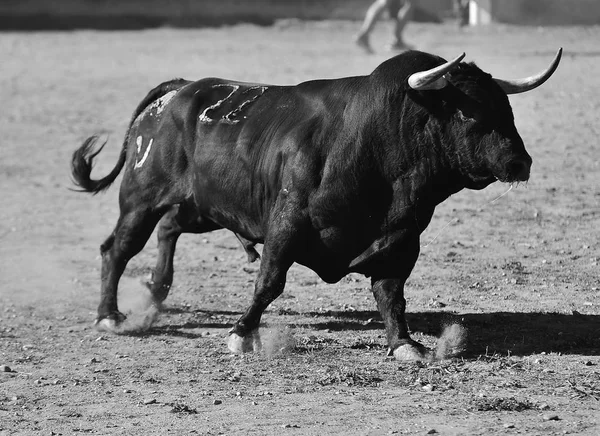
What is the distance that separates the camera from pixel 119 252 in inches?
340

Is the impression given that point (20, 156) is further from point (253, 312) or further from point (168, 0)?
point (168, 0)

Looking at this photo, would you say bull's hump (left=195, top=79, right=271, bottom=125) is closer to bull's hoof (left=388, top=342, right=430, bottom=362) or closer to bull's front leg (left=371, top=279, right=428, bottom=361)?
bull's front leg (left=371, top=279, right=428, bottom=361)

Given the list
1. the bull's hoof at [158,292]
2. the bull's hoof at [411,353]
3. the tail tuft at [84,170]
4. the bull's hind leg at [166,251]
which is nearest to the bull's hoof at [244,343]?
the bull's hoof at [411,353]

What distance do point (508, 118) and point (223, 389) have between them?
2.08 m

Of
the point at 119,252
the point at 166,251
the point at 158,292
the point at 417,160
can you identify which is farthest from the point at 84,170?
the point at 417,160

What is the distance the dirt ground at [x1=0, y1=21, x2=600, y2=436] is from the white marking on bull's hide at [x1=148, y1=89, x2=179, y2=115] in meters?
1.36

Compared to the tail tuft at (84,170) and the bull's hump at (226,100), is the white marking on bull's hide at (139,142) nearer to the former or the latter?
the bull's hump at (226,100)

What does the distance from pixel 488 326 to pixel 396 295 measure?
927 millimetres

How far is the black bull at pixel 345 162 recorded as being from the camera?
704 centimetres

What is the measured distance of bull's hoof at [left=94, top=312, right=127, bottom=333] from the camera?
8.39 metres

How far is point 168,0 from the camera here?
27.3 m

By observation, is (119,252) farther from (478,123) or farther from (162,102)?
(478,123)

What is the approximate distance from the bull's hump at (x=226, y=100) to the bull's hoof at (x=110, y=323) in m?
1.38

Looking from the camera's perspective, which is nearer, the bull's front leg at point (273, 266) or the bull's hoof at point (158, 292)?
the bull's front leg at point (273, 266)
